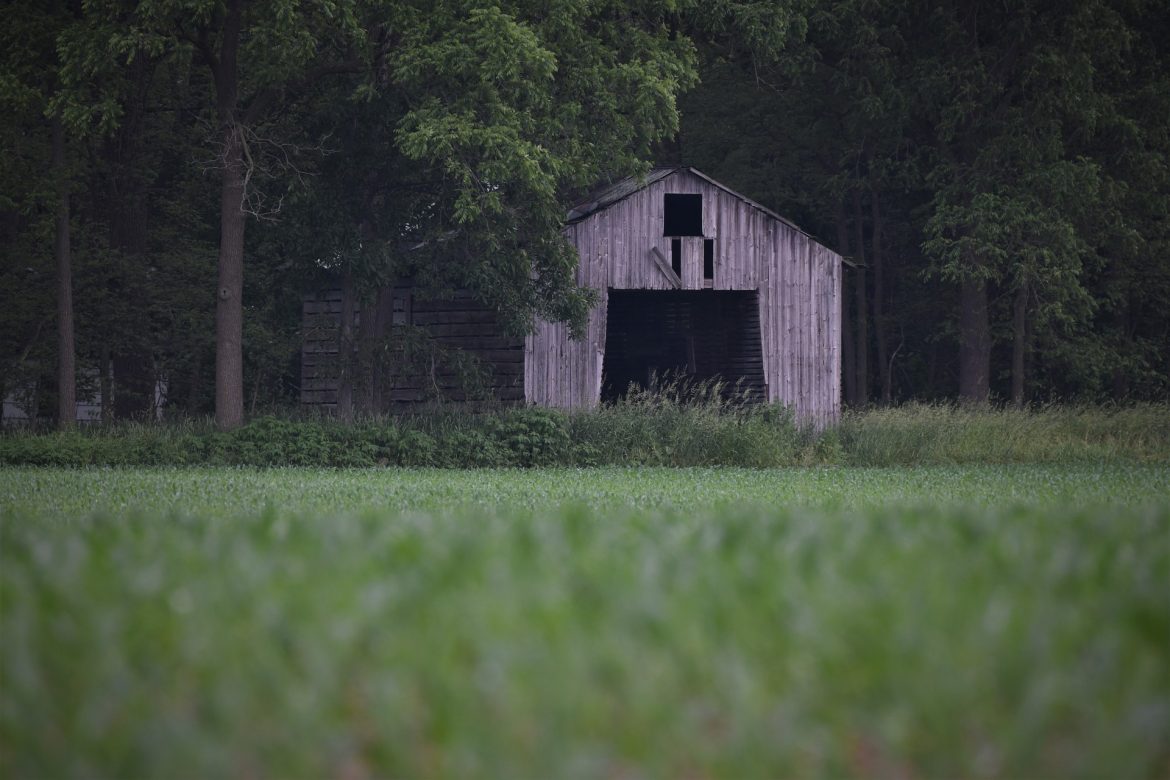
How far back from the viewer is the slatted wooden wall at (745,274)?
30.0m

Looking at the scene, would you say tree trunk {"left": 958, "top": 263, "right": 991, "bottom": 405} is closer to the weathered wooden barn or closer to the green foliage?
the weathered wooden barn

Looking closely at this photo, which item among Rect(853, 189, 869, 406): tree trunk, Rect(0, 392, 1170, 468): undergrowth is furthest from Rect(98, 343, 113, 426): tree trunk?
Rect(853, 189, 869, 406): tree trunk

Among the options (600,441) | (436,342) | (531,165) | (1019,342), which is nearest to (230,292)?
(436,342)

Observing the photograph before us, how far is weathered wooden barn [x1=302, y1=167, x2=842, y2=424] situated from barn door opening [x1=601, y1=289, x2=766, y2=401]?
2047 millimetres

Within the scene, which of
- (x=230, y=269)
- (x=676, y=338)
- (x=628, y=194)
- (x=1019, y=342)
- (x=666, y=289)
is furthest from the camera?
(x=676, y=338)

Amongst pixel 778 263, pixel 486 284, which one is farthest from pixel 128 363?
pixel 778 263

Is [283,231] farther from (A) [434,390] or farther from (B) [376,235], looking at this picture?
(A) [434,390]

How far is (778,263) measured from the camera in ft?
102

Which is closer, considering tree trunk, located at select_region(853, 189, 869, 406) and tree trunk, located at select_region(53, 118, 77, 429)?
tree trunk, located at select_region(53, 118, 77, 429)

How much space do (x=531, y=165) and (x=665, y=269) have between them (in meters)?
6.69

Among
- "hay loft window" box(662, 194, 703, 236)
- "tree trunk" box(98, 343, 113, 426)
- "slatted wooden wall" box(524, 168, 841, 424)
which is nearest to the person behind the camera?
"slatted wooden wall" box(524, 168, 841, 424)

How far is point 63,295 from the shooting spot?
92.5 feet

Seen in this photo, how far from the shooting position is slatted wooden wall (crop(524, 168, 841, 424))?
30.0 meters

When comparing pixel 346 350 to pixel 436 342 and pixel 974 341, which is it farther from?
pixel 974 341
